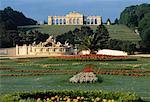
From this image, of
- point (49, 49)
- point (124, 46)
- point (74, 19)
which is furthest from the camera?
point (74, 19)

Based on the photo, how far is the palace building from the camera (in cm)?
12492

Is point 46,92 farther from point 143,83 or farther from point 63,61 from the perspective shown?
point 63,61

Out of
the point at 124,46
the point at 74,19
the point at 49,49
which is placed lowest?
the point at 49,49

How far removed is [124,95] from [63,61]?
2196cm

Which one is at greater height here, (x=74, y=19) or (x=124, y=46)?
(x=74, y=19)

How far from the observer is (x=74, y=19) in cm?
12550

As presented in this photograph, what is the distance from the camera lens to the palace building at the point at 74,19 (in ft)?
410

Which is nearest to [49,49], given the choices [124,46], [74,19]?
[124,46]

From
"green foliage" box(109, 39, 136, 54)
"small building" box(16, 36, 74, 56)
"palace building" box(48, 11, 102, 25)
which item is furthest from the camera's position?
"palace building" box(48, 11, 102, 25)

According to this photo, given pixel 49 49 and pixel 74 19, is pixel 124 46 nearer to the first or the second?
pixel 49 49

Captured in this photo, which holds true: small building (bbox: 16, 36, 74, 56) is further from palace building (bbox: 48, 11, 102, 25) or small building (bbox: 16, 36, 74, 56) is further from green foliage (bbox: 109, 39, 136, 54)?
palace building (bbox: 48, 11, 102, 25)

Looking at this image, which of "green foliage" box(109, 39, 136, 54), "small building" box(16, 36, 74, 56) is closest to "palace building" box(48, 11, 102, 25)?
"green foliage" box(109, 39, 136, 54)

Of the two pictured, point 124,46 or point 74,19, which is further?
point 74,19

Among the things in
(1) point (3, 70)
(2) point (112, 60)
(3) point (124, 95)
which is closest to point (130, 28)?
(2) point (112, 60)
